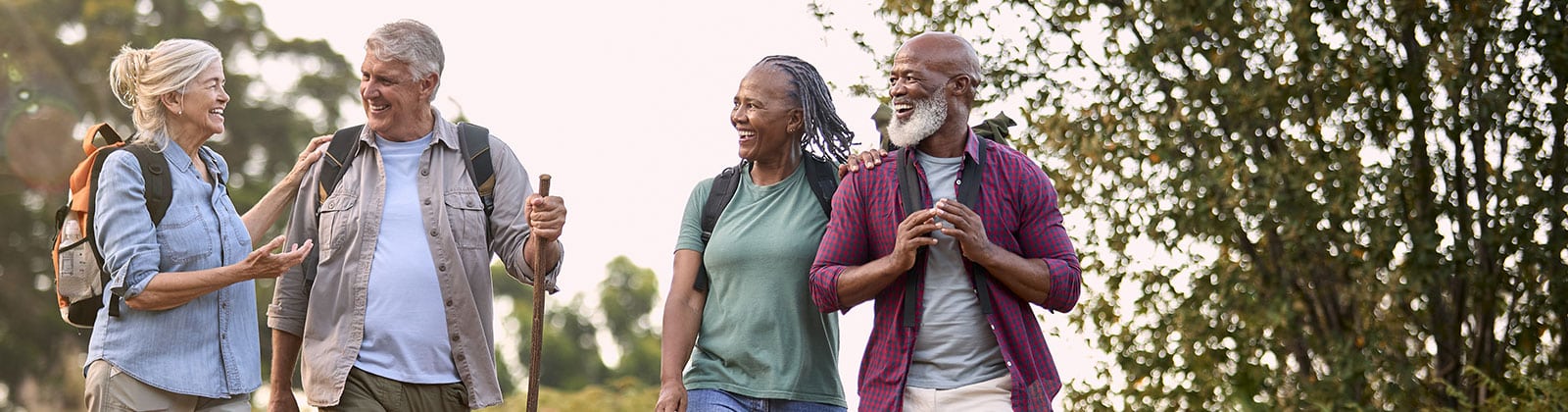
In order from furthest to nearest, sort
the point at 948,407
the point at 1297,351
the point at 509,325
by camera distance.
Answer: the point at 509,325 → the point at 1297,351 → the point at 948,407

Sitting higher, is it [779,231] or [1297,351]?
[1297,351]

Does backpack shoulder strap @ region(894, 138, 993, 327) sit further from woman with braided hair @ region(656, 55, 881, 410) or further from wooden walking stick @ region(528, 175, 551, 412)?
wooden walking stick @ region(528, 175, 551, 412)

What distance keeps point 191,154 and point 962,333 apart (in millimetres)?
1902

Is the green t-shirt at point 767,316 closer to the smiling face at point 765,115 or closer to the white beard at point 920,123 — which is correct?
the smiling face at point 765,115

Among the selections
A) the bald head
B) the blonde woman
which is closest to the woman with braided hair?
the bald head

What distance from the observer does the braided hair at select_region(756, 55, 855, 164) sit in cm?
409

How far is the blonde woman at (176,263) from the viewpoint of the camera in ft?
11.9

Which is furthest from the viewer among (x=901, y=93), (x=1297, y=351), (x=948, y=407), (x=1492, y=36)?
(x=1297, y=351)

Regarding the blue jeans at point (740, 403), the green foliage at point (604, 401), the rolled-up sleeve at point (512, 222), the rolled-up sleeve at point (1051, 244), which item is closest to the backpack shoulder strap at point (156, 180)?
the rolled-up sleeve at point (512, 222)

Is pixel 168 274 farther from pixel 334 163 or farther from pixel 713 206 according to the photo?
pixel 713 206

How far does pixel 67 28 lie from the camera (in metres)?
19.6

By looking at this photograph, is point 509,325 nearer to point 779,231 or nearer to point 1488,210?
point 1488,210

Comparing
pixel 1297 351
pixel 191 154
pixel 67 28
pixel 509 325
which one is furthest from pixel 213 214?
pixel 509 325

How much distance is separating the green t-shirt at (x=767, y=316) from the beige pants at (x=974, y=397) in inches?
17.2
